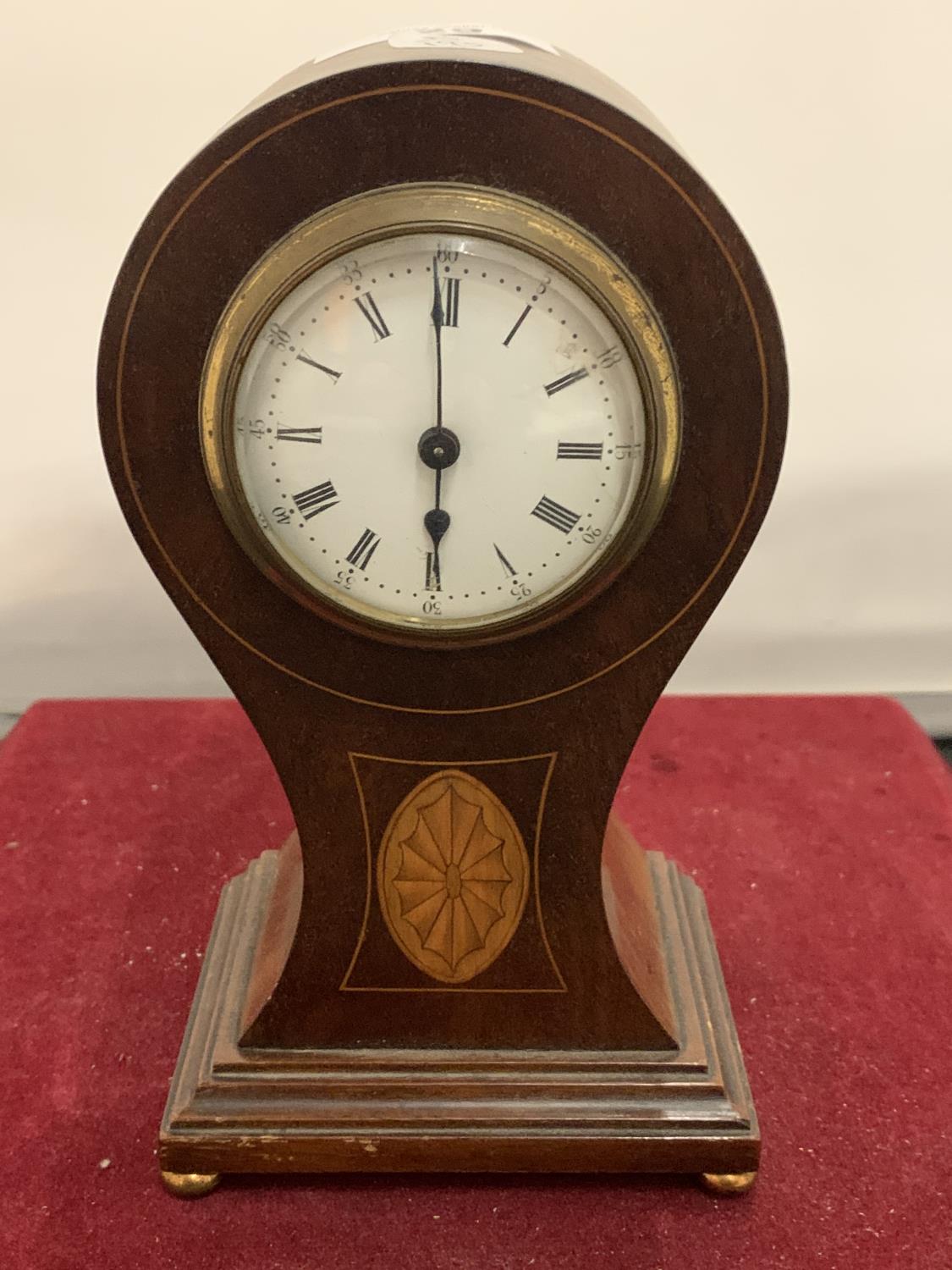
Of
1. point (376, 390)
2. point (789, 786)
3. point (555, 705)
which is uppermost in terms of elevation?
point (376, 390)

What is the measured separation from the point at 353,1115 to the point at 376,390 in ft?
2.25

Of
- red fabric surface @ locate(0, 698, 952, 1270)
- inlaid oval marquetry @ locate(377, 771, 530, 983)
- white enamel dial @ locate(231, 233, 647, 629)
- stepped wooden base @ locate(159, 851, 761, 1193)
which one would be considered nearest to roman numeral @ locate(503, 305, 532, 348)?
white enamel dial @ locate(231, 233, 647, 629)

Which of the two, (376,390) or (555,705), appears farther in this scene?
(555,705)

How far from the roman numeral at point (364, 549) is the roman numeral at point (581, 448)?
6.7 inches

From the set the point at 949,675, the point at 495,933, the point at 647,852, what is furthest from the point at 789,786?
the point at 495,933

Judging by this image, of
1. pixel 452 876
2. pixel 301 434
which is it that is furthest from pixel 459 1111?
pixel 301 434

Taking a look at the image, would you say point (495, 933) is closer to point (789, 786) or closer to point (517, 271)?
point (517, 271)

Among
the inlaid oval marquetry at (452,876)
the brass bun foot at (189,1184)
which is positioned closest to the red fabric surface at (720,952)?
the brass bun foot at (189,1184)

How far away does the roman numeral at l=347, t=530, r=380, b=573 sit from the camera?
1.09 meters

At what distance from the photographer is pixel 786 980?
1.50 metres

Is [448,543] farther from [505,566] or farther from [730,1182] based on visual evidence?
[730,1182]

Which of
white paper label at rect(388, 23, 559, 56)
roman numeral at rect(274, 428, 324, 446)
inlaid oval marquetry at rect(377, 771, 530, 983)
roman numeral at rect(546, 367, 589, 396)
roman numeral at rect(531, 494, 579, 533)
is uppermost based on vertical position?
white paper label at rect(388, 23, 559, 56)

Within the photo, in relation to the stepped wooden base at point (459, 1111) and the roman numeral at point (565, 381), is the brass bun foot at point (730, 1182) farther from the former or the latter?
the roman numeral at point (565, 381)

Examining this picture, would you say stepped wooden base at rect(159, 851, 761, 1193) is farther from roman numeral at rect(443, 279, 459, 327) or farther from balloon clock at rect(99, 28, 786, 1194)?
roman numeral at rect(443, 279, 459, 327)
